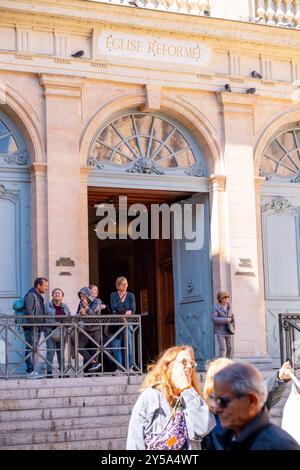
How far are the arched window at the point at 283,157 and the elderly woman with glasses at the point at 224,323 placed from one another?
3.42 m

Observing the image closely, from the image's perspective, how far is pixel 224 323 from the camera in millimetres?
14695

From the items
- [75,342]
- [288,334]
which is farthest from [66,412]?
A: [288,334]

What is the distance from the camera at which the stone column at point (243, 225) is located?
16.3m

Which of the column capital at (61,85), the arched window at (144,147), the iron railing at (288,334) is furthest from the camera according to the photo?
the arched window at (144,147)

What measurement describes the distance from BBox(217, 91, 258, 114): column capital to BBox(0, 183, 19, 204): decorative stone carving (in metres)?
3.73

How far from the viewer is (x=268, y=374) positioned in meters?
14.0

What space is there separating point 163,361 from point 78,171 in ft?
31.2

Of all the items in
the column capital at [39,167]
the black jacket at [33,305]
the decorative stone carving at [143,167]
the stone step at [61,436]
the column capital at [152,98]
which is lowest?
the stone step at [61,436]

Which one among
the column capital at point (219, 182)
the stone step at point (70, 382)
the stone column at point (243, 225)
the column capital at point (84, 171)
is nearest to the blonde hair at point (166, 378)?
the stone step at point (70, 382)

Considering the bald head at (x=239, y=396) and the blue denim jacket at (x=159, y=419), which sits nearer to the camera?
the bald head at (x=239, y=396)

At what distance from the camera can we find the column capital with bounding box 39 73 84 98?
1554 centimetres

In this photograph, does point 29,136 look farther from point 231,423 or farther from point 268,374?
point 231,423

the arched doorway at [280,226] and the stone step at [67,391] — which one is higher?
the arched doorway at [280,226]

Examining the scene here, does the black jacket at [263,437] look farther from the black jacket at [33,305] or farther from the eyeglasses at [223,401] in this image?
the black jacket at [33,305]
